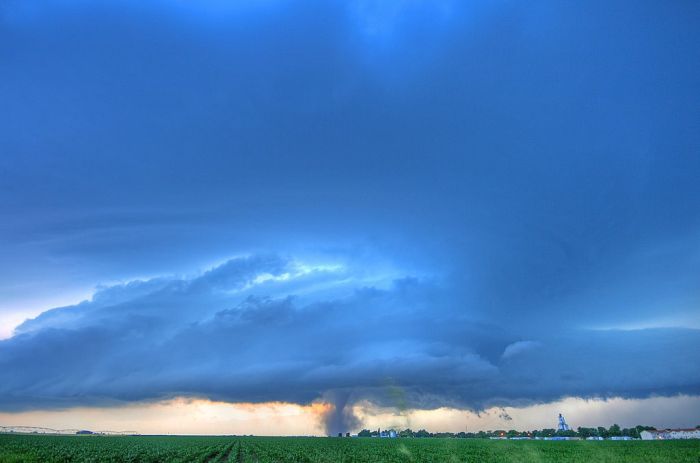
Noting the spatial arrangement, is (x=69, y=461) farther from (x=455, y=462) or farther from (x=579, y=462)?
(x=579, y=462)

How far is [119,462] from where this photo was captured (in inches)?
2584

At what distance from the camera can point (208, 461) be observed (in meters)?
73.4

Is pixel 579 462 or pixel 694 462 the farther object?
pixel 579 462

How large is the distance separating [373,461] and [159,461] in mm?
31421

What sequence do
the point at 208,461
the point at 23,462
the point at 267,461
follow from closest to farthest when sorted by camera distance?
the point at 23,462
the point at 267,461
the point at 208,461

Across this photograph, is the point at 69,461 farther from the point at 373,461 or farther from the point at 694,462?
the point at 694,462

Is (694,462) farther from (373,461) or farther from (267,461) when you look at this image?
(267,461)

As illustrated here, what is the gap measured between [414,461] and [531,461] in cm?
1699

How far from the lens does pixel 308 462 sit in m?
66.8

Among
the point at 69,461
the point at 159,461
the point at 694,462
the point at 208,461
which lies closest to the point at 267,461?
the point at 208,461

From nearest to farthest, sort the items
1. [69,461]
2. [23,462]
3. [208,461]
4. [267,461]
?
1. [23,462]
2. [69,461]
3. [267,461]
4. [208,461]

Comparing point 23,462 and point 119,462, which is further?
point 119,462

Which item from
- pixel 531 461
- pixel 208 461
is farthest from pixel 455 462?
pixel 208 461

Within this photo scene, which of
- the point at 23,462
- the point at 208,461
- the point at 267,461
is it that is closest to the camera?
the point at 23,462
